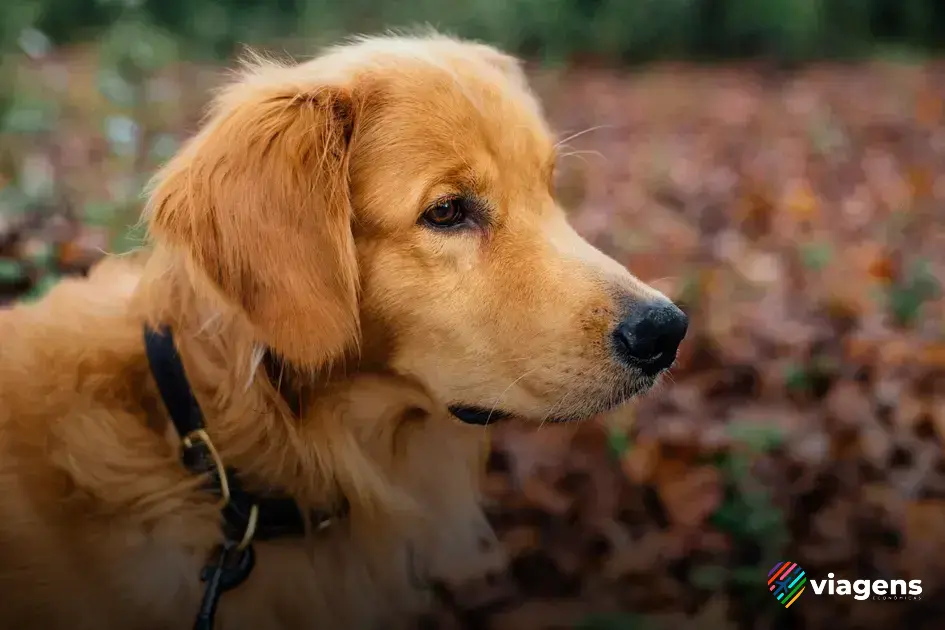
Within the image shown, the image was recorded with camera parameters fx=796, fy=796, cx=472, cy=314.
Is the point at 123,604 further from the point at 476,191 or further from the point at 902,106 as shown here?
the point at 902,106

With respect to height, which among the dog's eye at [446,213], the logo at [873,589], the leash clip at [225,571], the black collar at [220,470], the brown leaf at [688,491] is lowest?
the logo at [873,589]

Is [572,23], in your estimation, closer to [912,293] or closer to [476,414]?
[912,293]

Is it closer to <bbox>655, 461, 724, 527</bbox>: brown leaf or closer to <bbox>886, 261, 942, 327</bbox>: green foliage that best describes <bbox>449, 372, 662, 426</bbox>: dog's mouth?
<bbox>655, 461, 724, 527</bbox>: brown leaf

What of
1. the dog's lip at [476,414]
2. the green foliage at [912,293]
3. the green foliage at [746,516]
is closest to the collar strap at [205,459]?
the dog's lip at [476,414]

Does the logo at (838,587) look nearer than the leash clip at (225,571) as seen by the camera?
No

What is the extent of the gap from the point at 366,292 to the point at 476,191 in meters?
0.41

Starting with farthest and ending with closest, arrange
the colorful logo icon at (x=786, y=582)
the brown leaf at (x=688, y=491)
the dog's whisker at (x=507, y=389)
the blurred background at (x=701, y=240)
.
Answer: the brown leaf at (x=688, y=491) → the blurred background at (x=701, y=240) → the colorful logo icon at (x=786, y=582) → the dog's whisker at (x=507, y=389)

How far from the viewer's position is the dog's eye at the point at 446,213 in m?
2.15

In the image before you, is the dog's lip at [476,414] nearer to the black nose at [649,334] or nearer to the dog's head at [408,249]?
the dog's head at [408,249]

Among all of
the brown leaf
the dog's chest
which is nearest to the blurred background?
the brown leaf

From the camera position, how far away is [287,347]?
199 cm

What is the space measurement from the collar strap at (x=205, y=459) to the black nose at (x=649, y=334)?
0.92m

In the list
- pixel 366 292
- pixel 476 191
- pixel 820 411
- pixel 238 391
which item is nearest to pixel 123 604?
pixel 238 391

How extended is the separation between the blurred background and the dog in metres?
0.82
